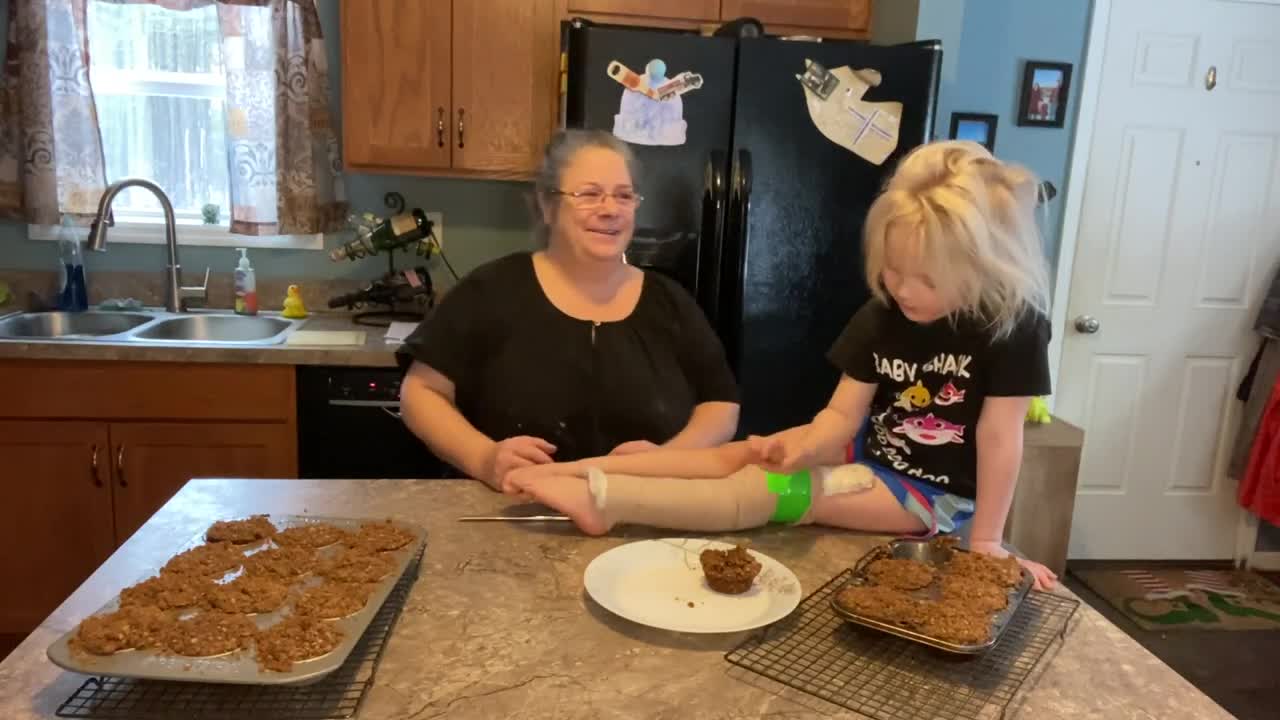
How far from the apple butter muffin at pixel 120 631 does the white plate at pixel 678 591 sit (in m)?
0.44

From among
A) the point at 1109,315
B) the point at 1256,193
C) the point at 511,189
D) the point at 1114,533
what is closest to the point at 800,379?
the point at 511,189

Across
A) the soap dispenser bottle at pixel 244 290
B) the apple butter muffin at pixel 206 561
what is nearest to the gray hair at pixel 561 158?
the apple butter muffin at pixel 206 561

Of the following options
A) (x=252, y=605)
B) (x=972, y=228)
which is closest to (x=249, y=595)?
(x=252, y=605)

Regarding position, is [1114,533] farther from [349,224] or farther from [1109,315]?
[349,224]

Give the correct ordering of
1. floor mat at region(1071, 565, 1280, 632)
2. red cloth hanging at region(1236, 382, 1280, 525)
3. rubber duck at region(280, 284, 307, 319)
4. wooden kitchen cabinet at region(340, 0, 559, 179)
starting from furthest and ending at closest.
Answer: red cloth hanging at region(1236, 382, 1280, 525) < floor mat at region(1071, 565, 1280, 632) < rubber duck at region(280, 284, 307, 319) < wooden kitchen cabinet at region(340, 0, 559, 179)

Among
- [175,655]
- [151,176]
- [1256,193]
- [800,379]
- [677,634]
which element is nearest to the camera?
[175,655]

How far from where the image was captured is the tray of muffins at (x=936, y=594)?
95 cm

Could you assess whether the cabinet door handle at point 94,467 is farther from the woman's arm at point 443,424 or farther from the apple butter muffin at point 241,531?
the apple butter muffin at point 241,531

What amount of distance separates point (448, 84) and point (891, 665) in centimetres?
220

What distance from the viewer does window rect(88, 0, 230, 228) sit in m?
2.95

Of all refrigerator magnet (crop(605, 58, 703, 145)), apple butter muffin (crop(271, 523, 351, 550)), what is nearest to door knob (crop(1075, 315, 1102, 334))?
refrigerator magnet (crop(605, 58, 703, 145))

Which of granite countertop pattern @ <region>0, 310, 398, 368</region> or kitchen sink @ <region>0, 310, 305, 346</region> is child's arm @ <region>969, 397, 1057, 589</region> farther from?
kitchen sink @ <region>0, 310, 305, 346</region>

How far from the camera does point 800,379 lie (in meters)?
2.50

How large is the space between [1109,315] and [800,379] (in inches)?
58.3
